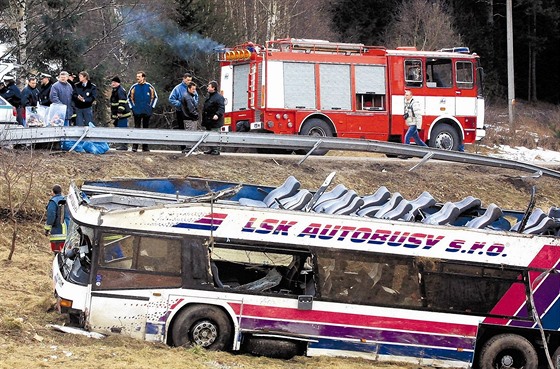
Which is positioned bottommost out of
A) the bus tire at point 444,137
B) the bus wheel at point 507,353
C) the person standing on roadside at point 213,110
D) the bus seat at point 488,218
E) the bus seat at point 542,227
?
the bus wheel at point 507,353

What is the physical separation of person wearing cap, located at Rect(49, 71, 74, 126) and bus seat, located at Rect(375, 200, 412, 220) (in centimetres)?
1062

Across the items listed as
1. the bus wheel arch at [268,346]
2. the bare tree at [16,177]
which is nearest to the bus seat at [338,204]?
the bus wheel arch at [268,346]

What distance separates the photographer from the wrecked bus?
1257 centimetres

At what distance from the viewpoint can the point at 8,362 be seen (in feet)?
34.2

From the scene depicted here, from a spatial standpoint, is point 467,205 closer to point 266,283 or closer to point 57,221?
point 266,283

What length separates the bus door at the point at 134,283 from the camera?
12.5 m

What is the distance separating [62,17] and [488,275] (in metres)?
18.7

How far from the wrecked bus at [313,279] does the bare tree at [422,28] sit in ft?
110

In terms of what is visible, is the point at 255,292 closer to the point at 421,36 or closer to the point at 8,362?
the point at 8,362

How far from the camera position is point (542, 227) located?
1380 centimetres

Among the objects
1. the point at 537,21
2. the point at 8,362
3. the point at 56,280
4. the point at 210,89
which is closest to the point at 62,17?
the point at 210,89

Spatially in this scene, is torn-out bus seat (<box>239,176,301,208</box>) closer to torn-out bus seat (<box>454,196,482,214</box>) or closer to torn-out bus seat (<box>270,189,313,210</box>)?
torn-out bus seat (<box>270,189,313,210</box>)

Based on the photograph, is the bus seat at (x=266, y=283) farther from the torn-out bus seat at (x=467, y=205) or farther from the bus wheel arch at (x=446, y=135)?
the bus wheel arch at (x=446, y=135)

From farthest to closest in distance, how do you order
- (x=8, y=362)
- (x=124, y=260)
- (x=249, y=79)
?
(x=249, y=79)
(x=124, y=260)
(x=8, y=362)
